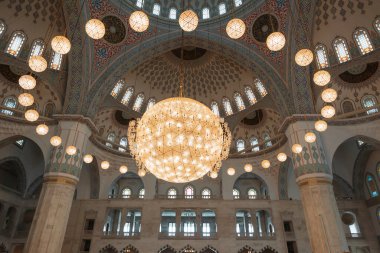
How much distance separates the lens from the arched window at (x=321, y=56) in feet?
36.9

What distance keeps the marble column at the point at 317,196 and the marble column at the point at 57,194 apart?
8.28 m

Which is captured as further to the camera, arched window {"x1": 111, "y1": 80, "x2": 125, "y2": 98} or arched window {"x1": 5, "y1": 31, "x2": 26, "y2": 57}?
arched window {"x1": 111, "y1": 80, "x2": 125, "y2": 98}

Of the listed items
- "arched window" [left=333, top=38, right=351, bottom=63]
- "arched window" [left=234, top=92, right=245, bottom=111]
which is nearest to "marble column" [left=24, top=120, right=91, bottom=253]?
"arched window" [left=234, top=92, right=245, bottom=111]

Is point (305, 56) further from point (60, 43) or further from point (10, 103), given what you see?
point (10, 103)

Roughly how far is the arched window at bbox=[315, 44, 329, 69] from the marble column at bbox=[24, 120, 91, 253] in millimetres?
9959

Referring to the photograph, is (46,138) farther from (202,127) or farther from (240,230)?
(240,230)

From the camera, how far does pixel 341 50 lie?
1110cm

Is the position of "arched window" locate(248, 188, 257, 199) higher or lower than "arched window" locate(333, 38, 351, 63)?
lower

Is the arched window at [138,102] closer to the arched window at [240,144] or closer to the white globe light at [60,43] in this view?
the arched window at [240,144]

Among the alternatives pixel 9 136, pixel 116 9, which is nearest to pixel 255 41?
pixel 116 9

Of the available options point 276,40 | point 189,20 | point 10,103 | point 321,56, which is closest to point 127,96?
point 10,103

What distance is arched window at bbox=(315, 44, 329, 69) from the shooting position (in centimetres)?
1125

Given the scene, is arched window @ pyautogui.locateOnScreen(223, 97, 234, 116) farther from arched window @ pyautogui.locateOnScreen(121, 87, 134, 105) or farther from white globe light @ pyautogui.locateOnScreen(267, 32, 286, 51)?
white globe light @ pyautogui.locateOnScreen(267, 32, 286, 51)

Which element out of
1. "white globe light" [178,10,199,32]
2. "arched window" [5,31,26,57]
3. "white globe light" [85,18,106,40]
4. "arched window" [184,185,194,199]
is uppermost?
"arched window" [5,31,26,57]
